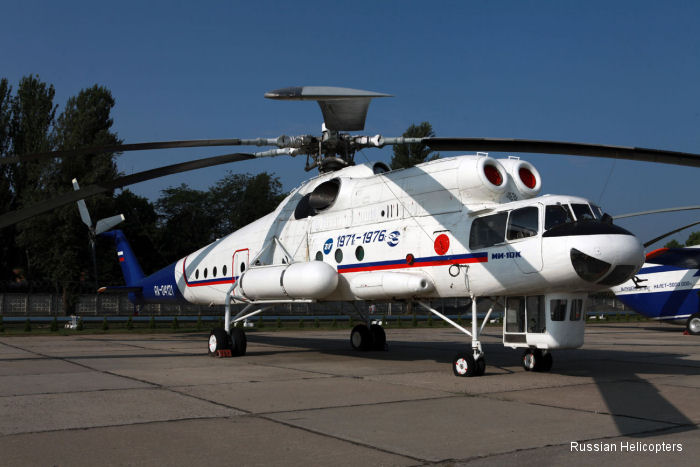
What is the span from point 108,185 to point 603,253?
853 centimetres

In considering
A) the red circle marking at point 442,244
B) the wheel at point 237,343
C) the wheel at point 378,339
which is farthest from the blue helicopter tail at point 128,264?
the red circle marking at point 442,244

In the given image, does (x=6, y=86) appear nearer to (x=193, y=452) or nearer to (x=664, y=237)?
(x=664, y=237)

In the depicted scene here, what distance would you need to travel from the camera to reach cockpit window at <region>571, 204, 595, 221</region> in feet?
33.9

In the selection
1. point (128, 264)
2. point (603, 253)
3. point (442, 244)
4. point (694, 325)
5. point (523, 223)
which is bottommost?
point (694, 325)

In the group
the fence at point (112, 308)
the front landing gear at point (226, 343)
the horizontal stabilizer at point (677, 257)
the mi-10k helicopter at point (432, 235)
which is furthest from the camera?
the fence at point (112, 308)

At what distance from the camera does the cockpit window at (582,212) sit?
10.3 m

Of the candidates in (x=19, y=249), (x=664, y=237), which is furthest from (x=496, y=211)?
(x=19, y=249)

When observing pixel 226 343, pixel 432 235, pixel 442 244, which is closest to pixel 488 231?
pixel 442 244

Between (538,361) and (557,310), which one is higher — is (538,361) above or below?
below

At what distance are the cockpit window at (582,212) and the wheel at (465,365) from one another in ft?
9.88

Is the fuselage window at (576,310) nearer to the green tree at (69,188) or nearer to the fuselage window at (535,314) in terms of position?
the fuselage window at (535,314)

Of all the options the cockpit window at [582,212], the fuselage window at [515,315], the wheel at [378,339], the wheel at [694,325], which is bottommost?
the wheel at [694,325]

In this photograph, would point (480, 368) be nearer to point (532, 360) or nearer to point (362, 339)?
point (532, 360)

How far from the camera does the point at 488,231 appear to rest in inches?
435
